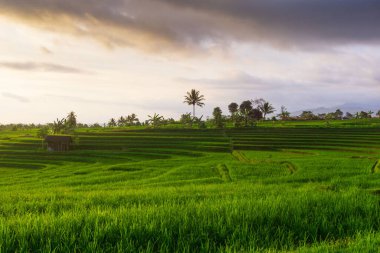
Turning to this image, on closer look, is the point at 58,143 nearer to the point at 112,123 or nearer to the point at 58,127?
the point at 58,127

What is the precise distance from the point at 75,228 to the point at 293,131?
76.0 metres

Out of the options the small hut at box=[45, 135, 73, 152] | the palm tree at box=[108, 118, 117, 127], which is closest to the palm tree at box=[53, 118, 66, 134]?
the small hut at box=[45, 135, 73, 152]

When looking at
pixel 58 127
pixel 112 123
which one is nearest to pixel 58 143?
pixel 58 127

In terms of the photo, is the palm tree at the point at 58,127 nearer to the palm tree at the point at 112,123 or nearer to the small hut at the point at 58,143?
the small hut at the point at 58,143

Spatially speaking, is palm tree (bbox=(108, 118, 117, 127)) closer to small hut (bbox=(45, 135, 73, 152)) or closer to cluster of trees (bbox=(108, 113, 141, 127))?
cluster of trees (bbox=(108, 113, 141, 127))

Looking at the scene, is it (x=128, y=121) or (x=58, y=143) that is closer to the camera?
(x=58, y=143)

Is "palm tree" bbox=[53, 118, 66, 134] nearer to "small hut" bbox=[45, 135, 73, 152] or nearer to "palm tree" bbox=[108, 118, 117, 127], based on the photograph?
"small hut" bbox=[45, 135, 73, 152]

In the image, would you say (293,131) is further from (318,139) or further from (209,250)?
(209,250)

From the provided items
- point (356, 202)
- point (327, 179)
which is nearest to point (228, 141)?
point (327, 179)

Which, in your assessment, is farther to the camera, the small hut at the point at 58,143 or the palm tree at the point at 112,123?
the palm tree at the point at 112,123

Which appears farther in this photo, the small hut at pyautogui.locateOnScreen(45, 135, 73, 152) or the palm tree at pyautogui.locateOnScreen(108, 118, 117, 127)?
the palm tree at pyautogui.locateOnScreen(108, 118, 117, 127)

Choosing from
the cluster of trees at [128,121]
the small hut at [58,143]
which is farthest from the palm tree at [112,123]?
the small hut at [58,143]

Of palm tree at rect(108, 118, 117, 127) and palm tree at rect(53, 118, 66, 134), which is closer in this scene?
palm tree at rect(53, 118, 66, 134)

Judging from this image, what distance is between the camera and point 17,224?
7777 millimetres
